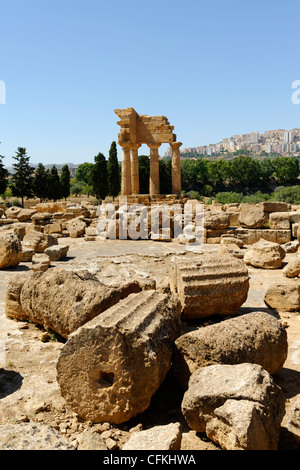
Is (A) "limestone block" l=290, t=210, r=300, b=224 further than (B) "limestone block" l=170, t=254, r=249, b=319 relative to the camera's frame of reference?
Yes

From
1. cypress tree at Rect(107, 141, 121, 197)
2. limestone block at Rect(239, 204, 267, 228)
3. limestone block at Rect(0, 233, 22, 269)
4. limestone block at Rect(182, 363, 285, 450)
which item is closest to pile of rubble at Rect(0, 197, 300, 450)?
limestone block at Rect(182, 363, 285, 450)

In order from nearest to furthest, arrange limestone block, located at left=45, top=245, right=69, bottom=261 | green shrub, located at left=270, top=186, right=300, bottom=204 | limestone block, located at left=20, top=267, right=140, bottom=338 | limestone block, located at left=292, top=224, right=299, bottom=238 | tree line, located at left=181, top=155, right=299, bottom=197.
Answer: limestone block, located at left=20, top=267, right=140, bottom=338, limestone block, located at left=45, top=245, right=69, bottom=261, limestone block, located at left=292, top=224, right=299, bottom=238, green shrub, located at left=270, top=186, right=300, bottom=204, tree line, located at left=181, top=155, right=299, bottom=197

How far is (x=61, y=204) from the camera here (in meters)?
23.3

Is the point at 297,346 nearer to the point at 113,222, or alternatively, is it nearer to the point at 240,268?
the point at 240,268

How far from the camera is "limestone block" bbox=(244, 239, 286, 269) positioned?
8.56m

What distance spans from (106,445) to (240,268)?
11.3 ft

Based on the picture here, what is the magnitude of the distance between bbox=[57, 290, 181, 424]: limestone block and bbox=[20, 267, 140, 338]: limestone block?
105 cm

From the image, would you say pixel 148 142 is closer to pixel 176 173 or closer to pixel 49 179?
pixel 176 173

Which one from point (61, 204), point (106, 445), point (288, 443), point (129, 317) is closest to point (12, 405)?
point (106, 445)

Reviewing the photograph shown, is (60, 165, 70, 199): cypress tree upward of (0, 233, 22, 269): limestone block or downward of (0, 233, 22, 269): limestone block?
upward

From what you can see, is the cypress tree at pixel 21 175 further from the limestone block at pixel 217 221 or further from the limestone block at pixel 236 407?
the limestone block at pixel 236 407

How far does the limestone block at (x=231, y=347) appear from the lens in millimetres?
3318

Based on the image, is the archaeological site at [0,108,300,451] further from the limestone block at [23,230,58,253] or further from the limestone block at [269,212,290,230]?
the limestone block at [269,212,290,230]

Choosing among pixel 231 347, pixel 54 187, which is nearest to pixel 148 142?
pixel 231 347
